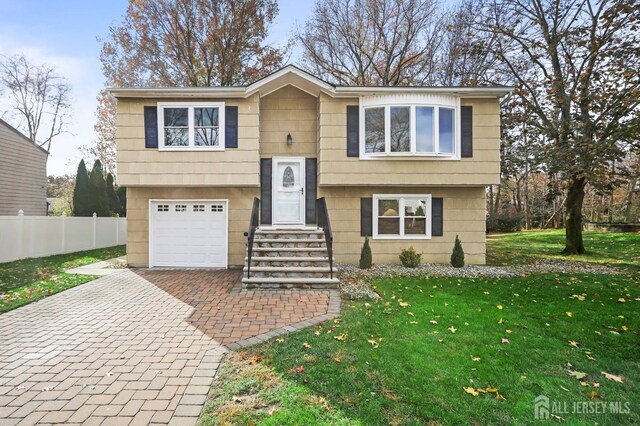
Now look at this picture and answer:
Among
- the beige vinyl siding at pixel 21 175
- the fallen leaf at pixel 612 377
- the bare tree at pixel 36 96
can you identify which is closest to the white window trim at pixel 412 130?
the fallen leaf at pixel 612 377

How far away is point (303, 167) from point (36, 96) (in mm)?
25920

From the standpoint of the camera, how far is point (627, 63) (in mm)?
8719

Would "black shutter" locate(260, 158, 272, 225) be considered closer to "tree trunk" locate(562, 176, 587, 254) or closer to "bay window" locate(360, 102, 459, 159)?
"bay window" locate(360, 102, 459, 159)

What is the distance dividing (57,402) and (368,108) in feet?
28.9

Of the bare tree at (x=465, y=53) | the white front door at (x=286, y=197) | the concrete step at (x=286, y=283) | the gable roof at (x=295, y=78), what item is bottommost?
the concrete step at (x=286, y=283)

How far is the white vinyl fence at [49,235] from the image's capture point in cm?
1013

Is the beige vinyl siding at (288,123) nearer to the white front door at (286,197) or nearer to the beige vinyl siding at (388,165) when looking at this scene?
the white front door at (286,197)

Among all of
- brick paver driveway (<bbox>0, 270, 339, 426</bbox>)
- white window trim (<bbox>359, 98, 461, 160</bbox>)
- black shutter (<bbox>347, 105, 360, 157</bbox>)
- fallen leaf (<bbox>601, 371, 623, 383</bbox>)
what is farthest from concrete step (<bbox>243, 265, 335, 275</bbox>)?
fallen leaf (<bbox>601, 371, 623, 383</bbox>)

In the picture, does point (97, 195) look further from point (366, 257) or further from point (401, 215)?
point (401, 215)

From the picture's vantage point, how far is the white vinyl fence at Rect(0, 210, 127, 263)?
33.2ft

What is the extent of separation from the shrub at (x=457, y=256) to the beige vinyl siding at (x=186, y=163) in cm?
632

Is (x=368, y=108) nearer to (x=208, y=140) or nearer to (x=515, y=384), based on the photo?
(x=208, y=140)

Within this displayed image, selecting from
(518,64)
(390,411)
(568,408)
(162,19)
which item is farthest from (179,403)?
(162,19)

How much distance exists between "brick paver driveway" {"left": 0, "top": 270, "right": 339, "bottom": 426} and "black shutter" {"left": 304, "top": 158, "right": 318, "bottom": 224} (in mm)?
3408
